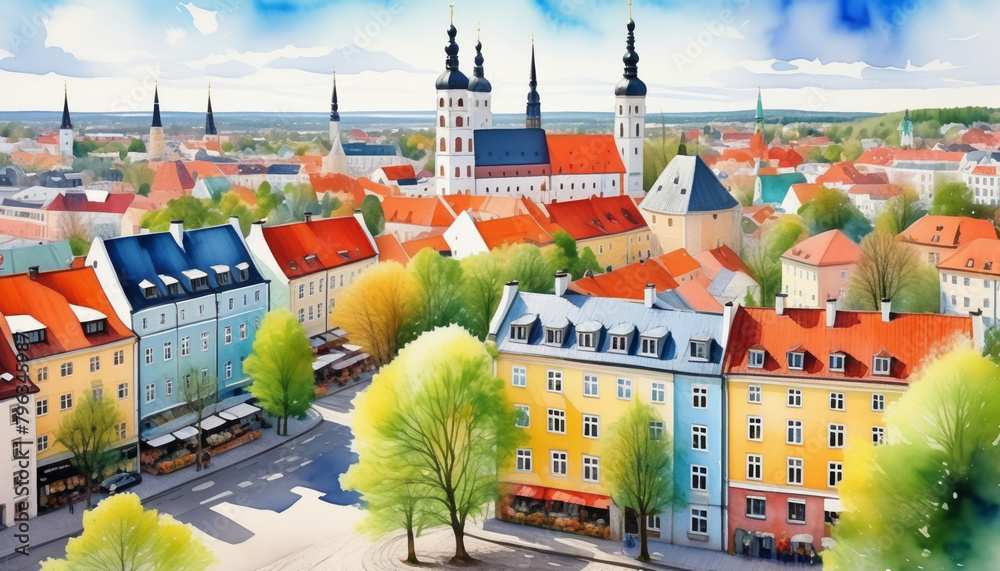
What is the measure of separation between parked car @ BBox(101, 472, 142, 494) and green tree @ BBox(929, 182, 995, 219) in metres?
51.4

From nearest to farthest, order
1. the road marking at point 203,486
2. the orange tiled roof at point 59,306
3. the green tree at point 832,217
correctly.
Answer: the orange tiled roof at point 59,306
the road marking at point 203,486
the green tree at point 832,217

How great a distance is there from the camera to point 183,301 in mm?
34000

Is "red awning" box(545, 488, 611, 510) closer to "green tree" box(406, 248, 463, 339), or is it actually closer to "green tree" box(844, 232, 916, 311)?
"green tree" box(406, 248, 463, 339)

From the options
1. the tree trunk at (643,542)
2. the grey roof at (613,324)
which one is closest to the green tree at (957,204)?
the grey roof at (613,324)

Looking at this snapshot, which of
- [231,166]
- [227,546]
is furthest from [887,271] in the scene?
[231,166]

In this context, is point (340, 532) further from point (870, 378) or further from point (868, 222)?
point (868, 222)

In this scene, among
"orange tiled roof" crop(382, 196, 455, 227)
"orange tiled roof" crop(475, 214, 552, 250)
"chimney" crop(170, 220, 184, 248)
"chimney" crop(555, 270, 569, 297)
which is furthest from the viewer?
"orange tiled roof" crop(382, 196, 455, 227)

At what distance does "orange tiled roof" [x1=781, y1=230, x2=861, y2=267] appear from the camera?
4675 centimetres

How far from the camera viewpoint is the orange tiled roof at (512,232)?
51.4 m

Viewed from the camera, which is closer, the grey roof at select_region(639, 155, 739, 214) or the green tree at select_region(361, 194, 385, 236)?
the grey roof at select_region(639, 155, 739, 214)

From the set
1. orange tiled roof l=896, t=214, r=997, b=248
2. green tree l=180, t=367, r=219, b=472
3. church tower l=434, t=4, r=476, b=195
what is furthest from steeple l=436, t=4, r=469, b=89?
green tree l=180, t=367, r=219, b=472

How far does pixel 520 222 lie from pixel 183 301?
22781 millimetres

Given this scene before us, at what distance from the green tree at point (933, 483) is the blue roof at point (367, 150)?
13117 centimetres

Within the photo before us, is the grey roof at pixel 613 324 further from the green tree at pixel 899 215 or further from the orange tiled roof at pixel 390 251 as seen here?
the green tree at pixel 899 215
